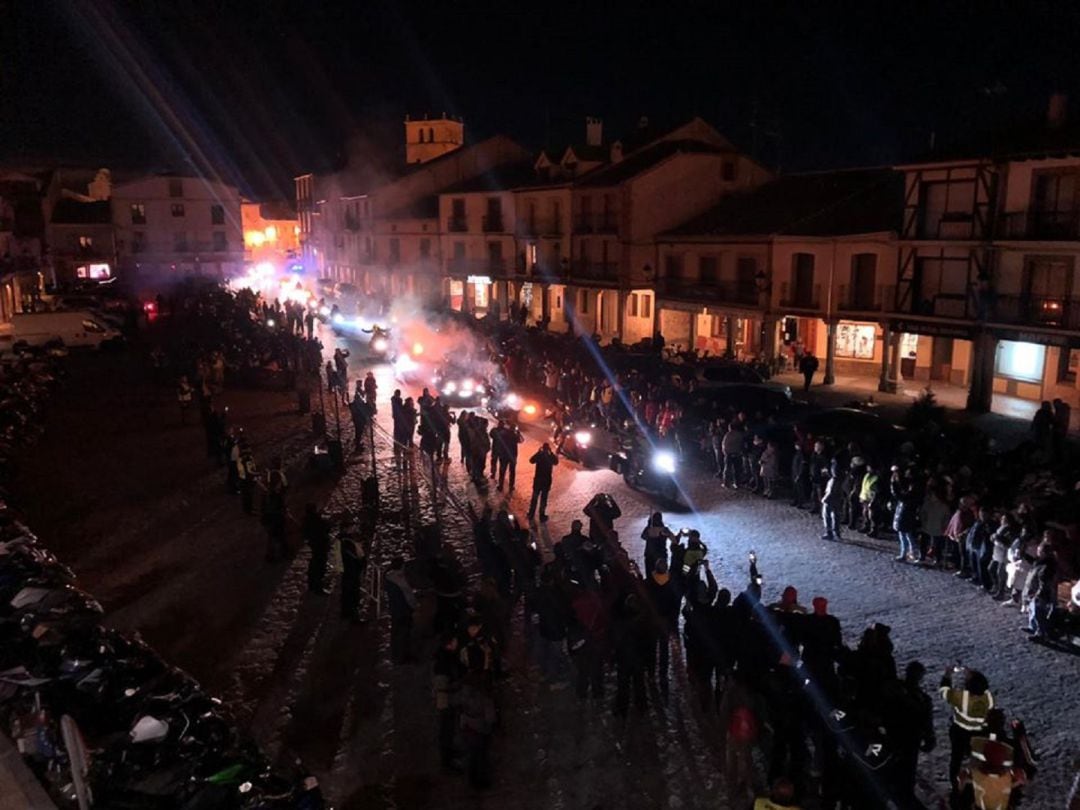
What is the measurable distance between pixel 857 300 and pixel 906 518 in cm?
1615

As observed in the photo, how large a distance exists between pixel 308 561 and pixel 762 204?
27233 mm

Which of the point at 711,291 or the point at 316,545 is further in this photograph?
the point at 711,291

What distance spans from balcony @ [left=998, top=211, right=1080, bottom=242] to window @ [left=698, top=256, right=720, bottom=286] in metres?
12.3

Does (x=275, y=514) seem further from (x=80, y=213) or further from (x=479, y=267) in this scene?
(x=80, y=213)

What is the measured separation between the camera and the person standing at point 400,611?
1023 centimetres

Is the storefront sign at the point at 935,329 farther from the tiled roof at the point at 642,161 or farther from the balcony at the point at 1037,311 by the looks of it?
the tiled roof at the point at 642,161

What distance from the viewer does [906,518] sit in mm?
13320

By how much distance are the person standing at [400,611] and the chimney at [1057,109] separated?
2200cm

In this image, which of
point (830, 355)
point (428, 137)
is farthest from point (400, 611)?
point (428, 137)

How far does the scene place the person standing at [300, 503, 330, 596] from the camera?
12320 mm

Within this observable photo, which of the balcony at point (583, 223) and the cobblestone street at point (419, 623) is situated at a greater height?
the balcony at point (583, 223)

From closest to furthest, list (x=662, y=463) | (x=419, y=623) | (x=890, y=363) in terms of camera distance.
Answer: (x=419, y=623)
(x=662, y=463)
(x=890, y=363)

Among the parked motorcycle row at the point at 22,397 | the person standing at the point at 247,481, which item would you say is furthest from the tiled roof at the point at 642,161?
the person standing at the point at 247,481

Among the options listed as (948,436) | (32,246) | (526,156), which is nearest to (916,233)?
(948,436)
